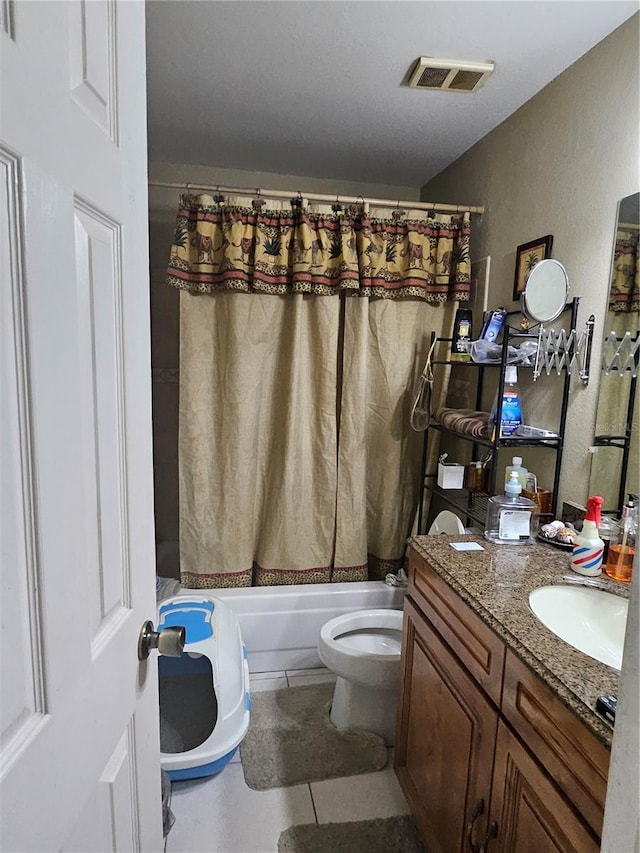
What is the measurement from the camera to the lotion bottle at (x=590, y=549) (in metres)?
1.28

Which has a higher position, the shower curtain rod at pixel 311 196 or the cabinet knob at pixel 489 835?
the shower curtain rod at pixel 311 196

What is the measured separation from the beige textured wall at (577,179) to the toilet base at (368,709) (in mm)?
993

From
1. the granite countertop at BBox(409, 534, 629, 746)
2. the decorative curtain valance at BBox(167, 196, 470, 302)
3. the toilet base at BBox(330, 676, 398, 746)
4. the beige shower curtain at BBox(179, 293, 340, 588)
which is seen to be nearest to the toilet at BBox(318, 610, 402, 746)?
the toilet base at BBox(330, 676, 398, 746)

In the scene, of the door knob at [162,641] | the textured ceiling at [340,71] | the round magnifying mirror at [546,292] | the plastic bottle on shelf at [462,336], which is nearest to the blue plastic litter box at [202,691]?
the door knob at [162,641]

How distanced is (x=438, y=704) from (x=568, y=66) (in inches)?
77.4

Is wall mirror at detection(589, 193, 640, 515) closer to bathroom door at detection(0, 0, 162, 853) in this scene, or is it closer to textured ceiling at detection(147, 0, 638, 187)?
textured ceiling at detection(147, 0, 638, 187)

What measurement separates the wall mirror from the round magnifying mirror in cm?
17

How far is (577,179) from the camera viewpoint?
1582 mm

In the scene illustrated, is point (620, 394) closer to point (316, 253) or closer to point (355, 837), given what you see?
point (316, 253)

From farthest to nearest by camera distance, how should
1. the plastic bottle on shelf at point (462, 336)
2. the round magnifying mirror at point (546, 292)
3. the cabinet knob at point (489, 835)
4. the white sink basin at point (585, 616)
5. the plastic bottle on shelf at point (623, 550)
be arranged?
1. the plastic bottle on shelf at point (462, 336)
2. the round magnifying mirror at point (546, 292)
3. the plastic bottle on shelf at point (623, 550)
4. the white sink basin at point (585, 616)
5. the cabinet knob at point (489, 835)

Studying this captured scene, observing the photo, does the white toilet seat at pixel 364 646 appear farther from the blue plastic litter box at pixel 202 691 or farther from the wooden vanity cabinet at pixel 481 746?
the blue plastic litter box at pixel 202 691

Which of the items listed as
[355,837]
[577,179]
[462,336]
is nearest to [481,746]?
[355,837]

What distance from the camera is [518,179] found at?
1910 mm

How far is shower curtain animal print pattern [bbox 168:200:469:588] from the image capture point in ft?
6.97
